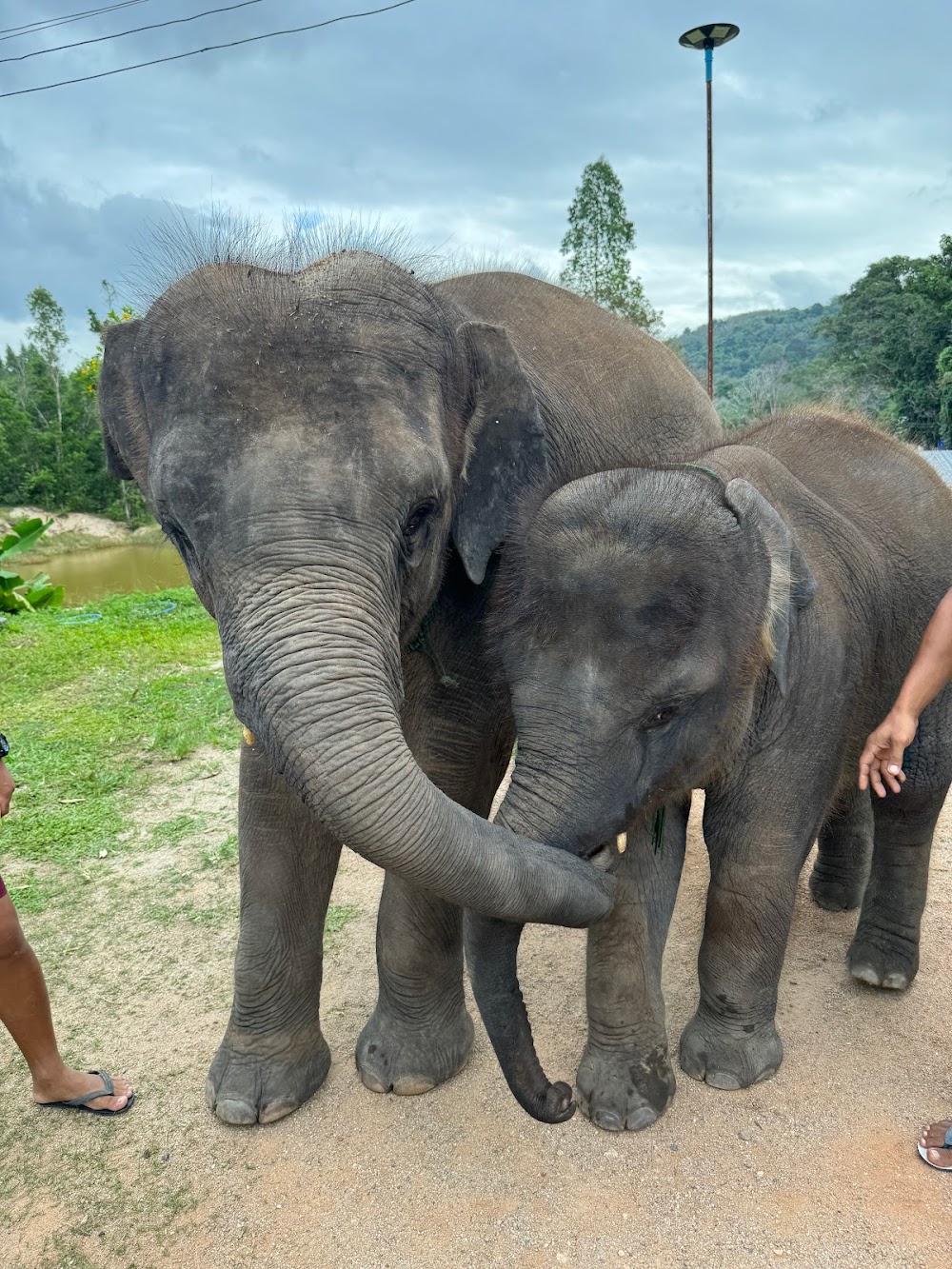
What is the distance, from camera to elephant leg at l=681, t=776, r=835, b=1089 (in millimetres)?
3041

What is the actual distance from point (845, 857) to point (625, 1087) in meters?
1.93

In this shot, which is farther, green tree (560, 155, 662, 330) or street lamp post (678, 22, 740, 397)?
green tree (560, 155, 662, 330)

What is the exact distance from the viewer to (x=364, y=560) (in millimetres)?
2266

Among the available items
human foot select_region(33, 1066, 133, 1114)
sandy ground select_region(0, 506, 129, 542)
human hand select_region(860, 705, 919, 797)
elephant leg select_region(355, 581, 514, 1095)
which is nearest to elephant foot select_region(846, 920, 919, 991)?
human hand select_region(860, 705, 919, 797)

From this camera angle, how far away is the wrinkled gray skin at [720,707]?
8.25 ft

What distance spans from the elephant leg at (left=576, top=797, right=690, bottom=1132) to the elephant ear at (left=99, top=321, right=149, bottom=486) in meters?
1.86

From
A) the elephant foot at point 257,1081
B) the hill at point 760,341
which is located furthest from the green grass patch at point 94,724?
the hill at point 760,341

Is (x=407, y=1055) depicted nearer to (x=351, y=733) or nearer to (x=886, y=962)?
(x=351, y=733)

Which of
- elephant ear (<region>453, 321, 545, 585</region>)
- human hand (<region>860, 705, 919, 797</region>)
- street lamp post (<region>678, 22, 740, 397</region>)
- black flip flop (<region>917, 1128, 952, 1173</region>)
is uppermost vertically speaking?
street lamp post (<region>678, 22, 740, 397</region>)

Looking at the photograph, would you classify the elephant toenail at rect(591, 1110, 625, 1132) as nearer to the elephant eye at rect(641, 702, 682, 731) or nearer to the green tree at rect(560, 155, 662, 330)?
the elephant eye at rect(641, 702, 682, 731)

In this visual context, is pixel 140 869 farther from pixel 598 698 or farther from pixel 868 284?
pixel 868 284

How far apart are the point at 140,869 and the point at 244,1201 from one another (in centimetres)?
257

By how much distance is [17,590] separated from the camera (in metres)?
14.8

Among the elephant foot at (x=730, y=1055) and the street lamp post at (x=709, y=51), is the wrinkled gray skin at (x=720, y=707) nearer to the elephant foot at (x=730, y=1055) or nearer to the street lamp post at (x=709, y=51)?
the elephant foot at (x=730, y=1055)
